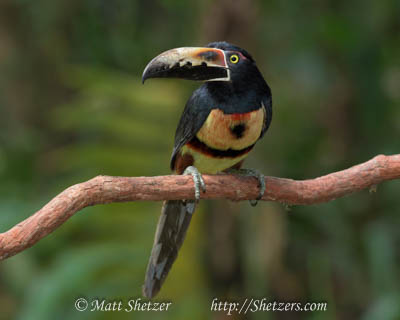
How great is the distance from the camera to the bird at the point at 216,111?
8.68 feet

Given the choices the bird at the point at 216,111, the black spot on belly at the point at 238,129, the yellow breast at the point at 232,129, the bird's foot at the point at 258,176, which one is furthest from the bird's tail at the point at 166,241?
the black spot on belly at the point at 238,129

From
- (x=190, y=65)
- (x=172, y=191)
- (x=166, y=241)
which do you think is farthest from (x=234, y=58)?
(x=166, y=241)

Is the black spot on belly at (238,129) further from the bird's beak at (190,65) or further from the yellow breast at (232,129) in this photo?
the bird's beak at (190,65)

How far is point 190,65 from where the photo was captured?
2.62 m

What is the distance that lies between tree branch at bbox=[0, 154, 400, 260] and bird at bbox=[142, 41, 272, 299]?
0.24 feet

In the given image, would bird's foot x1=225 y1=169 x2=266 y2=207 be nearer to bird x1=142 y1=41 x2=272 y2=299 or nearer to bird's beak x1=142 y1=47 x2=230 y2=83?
bird x1=142 y1=41 x2=272 y2=299

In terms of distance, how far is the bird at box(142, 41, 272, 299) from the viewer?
264 centimetres

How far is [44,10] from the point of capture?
20.6 feet

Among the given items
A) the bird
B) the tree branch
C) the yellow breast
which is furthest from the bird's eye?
the tree branch

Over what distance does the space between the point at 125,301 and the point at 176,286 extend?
0.39 metres

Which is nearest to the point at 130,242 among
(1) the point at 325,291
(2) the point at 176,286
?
(2) the point at 176,286

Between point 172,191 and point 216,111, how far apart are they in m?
0.54

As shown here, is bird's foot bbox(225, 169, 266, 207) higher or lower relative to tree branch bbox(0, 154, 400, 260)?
higher

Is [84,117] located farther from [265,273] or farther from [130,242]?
[265,273]
